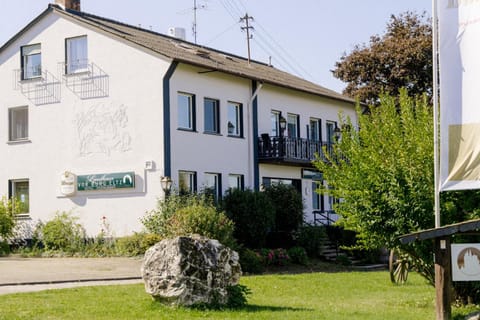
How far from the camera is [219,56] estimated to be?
34562 mm

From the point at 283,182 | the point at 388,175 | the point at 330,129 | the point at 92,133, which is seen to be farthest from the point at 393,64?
the point at 388,175

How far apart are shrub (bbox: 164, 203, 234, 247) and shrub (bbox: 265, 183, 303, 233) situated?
6.85 m

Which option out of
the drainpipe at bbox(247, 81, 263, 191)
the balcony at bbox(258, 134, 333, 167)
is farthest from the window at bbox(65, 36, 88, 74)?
the balcony at bbox(258, 134, 333, 167)

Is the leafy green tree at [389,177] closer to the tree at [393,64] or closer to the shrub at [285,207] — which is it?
the shrub at [285,207]

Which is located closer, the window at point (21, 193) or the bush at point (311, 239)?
the bush at point (311, 239)

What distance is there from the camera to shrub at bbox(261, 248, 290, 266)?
25438mm

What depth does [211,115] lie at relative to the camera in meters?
29.6

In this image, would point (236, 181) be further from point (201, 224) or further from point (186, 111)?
point (201, 224)

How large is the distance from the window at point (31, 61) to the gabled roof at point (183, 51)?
72 centimetres

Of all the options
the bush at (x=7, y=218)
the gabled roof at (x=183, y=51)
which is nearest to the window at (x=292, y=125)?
the gabled roof at (x=183, y=51)

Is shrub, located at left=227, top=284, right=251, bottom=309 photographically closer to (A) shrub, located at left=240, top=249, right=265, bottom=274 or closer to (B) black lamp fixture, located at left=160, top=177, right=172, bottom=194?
(A) shrub, located at left=240, top=249, right=265, bottom=274

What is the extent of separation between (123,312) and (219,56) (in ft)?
74.2

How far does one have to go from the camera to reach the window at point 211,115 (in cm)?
2931

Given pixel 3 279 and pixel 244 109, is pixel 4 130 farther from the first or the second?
pixel 3 279
